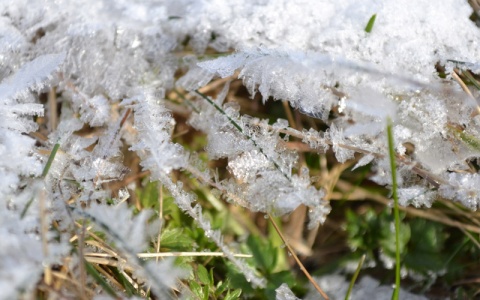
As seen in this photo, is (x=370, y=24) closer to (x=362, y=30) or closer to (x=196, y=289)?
(x=362, y=30)

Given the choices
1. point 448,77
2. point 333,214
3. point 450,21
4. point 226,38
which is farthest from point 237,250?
point 450,21

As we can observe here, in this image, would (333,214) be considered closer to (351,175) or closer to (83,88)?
(351,175)

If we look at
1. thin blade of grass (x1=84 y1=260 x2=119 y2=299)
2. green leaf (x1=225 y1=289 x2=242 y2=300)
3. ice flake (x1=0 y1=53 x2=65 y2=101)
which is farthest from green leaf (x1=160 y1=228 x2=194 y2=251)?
ice flake (x1=0 y1=53 x2=65 y2=101)

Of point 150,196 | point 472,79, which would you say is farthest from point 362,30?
point 150,196

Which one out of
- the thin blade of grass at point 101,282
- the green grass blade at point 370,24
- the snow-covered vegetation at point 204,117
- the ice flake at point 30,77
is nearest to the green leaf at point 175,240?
the snow-covered vegetation at point 204,117

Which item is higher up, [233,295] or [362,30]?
[362,30]

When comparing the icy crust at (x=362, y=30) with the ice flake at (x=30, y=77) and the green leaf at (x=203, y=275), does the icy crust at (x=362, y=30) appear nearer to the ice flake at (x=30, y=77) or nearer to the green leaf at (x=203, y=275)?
the ice flake at (x=30, y=77)

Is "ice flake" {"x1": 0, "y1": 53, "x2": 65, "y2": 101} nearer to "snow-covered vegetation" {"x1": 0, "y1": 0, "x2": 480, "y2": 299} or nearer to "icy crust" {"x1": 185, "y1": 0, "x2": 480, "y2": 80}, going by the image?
"snow-covered vegetation" {"x1": 0, "y1": 0, "x2": 480, "y2": 299}

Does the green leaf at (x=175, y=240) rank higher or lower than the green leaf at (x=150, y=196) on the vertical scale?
lower

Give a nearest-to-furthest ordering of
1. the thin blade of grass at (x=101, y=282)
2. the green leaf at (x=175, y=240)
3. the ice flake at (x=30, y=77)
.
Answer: the thin blade of grass at (x=101, y=282), the ice flake at (x=30, y=77), the green leaf at (x=175, y=240)
